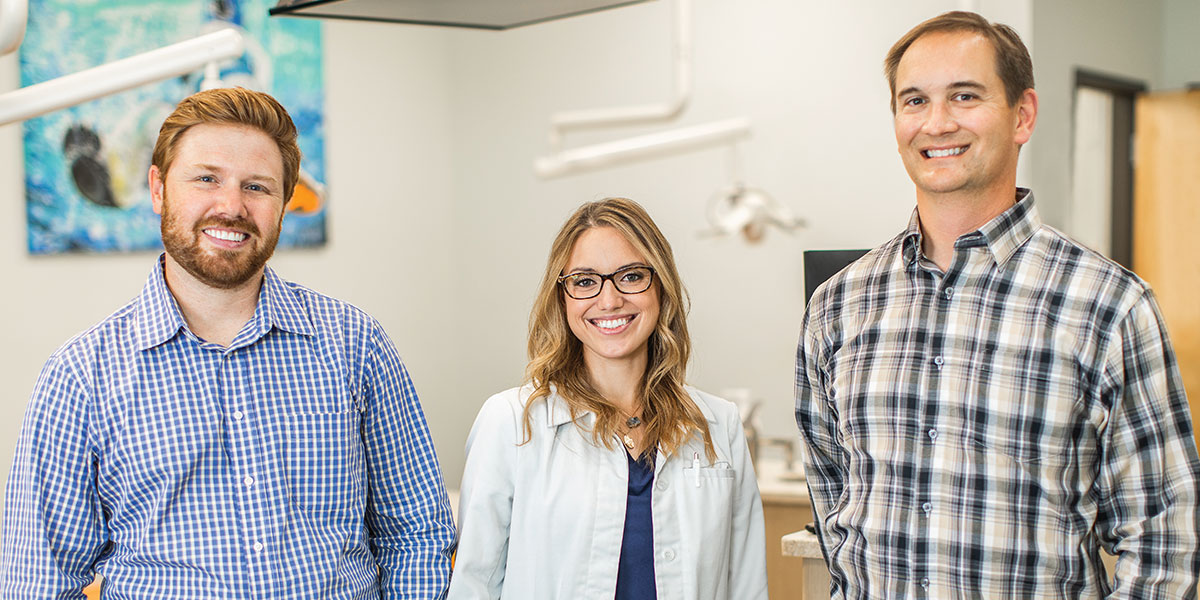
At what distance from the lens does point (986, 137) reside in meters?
1.59

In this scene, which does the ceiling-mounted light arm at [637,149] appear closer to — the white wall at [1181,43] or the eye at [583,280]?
the eye at [583,280]

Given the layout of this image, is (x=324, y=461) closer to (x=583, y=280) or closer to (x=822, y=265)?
(x=583, y=280)

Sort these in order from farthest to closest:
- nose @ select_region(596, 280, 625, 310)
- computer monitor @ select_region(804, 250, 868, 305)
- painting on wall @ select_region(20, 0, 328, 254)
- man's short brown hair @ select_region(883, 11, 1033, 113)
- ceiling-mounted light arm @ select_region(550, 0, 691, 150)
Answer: ceiling-mounted light arm @ select_region(550, 0, 691, 150)
painting on wall @ select_region(20, 0, 328, 254)
computer monitor @ select_region(804, 250, 868, 305)
nose @ select_region(596, 280, 625, 310)
man's short brown hair @ select_region(883, 11, 1033, 113)

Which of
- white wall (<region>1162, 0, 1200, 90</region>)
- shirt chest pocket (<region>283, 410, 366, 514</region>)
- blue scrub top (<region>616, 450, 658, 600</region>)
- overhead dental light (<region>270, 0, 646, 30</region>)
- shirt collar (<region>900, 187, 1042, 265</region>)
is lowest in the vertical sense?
A: blue scrub top (<region>616, 450, 658, 600</region>)

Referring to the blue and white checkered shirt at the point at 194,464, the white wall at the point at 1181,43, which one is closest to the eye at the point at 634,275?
the blue and white checkered shirt at the point at 194,464

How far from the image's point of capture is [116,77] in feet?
6.02

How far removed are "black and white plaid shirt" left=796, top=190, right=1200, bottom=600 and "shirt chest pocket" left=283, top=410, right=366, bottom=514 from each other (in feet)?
2.58

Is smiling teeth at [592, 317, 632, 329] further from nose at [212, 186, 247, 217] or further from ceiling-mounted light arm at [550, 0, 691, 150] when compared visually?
ceiling-mounted light arm at [550, 0, 691, 150]

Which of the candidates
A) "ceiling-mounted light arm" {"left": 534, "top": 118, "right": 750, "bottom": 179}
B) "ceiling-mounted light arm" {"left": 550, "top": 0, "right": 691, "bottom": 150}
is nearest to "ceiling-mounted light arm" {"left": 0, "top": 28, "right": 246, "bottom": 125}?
"ceiling-mounted light arm" {"left": 534, "top": 118, "right": 750, "bottom": 179}

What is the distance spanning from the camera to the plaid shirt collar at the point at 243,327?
1.69m

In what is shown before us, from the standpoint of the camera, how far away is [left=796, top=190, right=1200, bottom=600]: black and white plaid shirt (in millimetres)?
1514

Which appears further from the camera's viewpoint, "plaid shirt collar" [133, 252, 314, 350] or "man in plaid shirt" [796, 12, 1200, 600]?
"plaid shirt collar" [133, 252, 314, 350]

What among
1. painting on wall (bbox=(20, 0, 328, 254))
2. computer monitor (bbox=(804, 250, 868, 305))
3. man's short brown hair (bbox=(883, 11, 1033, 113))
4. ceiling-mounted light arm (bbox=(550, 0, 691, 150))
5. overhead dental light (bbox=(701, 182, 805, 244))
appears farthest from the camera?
overhead dental light (bbox=(701, 182, 805, 244))

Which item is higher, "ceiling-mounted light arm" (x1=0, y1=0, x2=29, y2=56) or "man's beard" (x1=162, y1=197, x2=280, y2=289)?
"ceiling-mounted light arm" (x1=0, y1=0, x2=29, y2=56)
